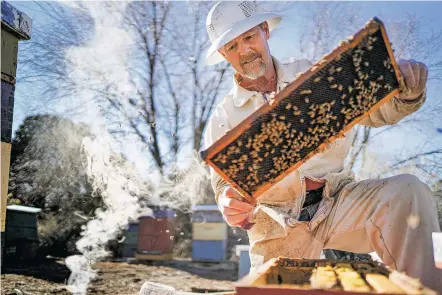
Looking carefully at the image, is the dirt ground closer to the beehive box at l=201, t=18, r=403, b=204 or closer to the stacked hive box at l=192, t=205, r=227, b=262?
the stacked hive box at l=192, t=205, r=227, b=262

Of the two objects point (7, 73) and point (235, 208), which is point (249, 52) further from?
point (7, 73)

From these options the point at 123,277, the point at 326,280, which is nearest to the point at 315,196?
the point at 326,280

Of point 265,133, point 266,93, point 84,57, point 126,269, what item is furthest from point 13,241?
point 265,133

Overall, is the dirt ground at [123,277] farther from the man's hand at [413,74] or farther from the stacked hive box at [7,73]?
the man's hand at [413,74]

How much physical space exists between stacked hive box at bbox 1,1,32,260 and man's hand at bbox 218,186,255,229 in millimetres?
1969

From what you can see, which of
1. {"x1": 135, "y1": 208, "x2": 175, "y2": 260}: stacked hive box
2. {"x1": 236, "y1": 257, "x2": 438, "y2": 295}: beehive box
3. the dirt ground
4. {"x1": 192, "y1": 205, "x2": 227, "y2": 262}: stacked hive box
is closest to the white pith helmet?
{"x1": 236, "y1": 257, "x2": 438, "y2": 295}: beehive box

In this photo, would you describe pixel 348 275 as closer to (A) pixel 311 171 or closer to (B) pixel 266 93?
(A) pixel 311 171

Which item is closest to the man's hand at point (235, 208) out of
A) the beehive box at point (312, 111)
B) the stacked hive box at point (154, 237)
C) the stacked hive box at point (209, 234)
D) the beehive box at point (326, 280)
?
the beehive box at point (312, 111)

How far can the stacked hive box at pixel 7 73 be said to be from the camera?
3348 mm

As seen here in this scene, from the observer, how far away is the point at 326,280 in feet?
4.53

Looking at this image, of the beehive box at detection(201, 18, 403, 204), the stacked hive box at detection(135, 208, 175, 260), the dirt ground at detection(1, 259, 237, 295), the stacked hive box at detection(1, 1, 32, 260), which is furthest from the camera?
the stacked hive box at detection(135, 208, 175, 260)

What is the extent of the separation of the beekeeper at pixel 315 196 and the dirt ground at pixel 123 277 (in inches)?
138

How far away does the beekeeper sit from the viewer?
2137mm

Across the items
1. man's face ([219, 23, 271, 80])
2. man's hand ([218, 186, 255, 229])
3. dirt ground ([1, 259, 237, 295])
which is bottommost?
dirt ground ([1, 259, 237, 295])
